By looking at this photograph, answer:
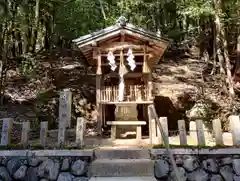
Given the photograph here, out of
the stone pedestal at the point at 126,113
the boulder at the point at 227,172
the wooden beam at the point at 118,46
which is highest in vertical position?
the wooden beam at the point at 118,46

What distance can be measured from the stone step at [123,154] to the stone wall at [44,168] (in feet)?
1.02

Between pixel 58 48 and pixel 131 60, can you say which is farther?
pixel 58 48

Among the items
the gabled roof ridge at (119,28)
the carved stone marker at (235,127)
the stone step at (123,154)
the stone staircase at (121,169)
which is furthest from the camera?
the gabled roof ridge at (119,28)

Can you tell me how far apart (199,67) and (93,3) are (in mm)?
6901

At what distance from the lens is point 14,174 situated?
523cm

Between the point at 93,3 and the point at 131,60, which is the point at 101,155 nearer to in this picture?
the point at 131,60

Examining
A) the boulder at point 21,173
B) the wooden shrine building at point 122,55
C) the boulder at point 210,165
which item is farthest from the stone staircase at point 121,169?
the wooden shrine building at point 122,55

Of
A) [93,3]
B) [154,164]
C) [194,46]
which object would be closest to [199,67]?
[194,46]

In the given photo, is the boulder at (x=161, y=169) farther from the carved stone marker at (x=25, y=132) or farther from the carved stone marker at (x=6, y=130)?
the carved stone marker at (x=6, y=130)

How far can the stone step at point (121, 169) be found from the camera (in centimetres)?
504

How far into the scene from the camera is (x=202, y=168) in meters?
5.13

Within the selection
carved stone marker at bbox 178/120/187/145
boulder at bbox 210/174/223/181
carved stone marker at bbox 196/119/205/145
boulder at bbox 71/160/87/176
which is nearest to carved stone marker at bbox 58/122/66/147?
boulder at bbox 71/160/87/176

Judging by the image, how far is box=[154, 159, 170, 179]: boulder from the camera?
5.03 meters

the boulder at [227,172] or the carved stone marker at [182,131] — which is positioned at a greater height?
the carved stone marker at [182,131]
